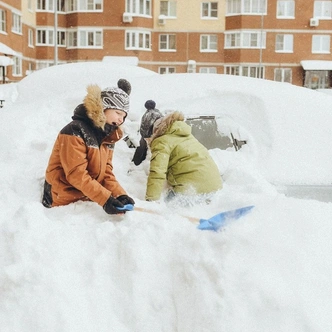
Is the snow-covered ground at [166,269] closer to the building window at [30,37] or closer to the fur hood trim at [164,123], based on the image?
the fur hood trim at [164,123]

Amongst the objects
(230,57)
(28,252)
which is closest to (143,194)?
(28,252)

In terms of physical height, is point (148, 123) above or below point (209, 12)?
below

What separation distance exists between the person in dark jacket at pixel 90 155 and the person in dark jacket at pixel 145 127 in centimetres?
96

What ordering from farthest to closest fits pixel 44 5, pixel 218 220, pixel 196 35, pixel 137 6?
pixel 196 35 → pixel 44 5 → pixel 137 6 → pixel 218 220

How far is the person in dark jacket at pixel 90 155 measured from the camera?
370 centimetres

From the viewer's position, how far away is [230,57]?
1457 inches

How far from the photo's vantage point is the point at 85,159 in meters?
3.76

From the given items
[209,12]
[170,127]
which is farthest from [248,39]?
[170,127]

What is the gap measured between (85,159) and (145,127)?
132 centimetres

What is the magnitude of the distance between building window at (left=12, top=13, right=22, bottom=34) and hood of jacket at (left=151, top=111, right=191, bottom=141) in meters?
29.4

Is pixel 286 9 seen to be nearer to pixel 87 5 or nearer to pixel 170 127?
pixel 87 5

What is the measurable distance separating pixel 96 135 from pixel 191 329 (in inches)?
64.1

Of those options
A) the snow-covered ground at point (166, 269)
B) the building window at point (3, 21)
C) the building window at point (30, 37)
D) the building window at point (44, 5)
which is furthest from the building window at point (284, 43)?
the snow-covered ground at point (166, 269)

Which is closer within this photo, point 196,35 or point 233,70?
point 233,70
